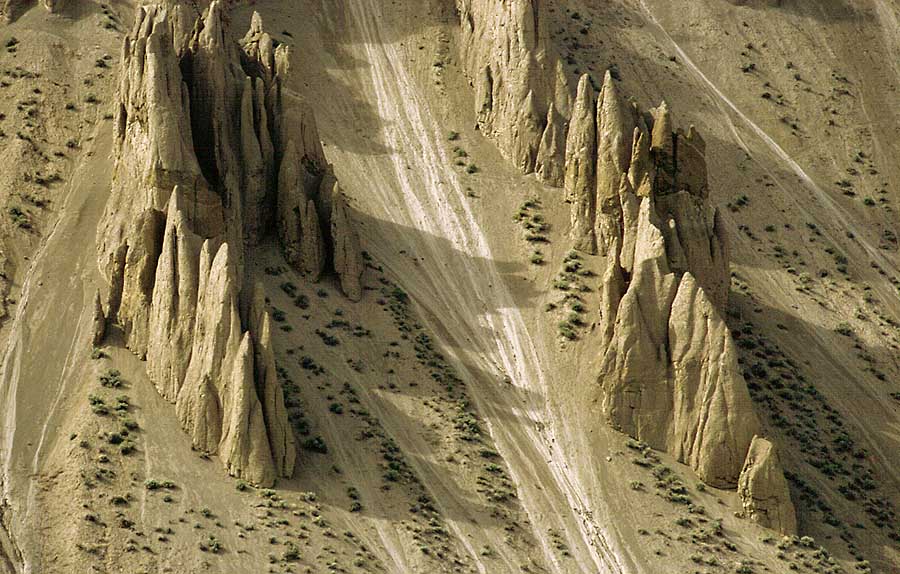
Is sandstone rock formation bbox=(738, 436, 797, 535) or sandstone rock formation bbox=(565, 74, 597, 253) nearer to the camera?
sandstone rock formation bbox=(738, 436, 797, 535)

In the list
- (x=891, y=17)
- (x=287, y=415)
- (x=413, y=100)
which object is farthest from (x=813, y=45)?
(x=287, y=415)

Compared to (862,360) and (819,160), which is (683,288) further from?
(819,160)

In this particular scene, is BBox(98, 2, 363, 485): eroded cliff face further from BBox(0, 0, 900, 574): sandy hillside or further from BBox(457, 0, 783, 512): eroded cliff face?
BBox(457, 0, 783, 512): eroded cliff face

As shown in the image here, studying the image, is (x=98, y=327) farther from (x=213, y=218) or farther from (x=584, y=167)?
(x=584, y=167)

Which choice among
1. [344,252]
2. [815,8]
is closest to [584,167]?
[344,252]

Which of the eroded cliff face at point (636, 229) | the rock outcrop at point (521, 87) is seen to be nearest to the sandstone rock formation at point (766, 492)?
the eroded cliff face at point (636, 229)

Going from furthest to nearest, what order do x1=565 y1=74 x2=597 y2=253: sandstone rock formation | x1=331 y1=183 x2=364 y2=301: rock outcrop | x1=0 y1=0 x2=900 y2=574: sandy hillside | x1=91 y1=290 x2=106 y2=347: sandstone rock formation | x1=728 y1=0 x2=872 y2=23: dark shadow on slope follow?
x1=728 y1=0 x2=872 y2=23: dark shadow on slope
x1=565 y1=74 x2=597 y2=253: sandstone rock formation
x1=331 y1=183 x2=364 y2=301: rock outcrop
x1=91 y1=290 x2=106 y2=347: sandstone rock formation
x1=0 y1=0 x2=900 y2=574: sandy hillside

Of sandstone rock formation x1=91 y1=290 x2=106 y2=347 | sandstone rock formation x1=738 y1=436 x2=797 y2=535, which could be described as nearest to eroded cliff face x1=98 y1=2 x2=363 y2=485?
sandstone rock formation x1=91 y1=290 x2=106 y2=347
